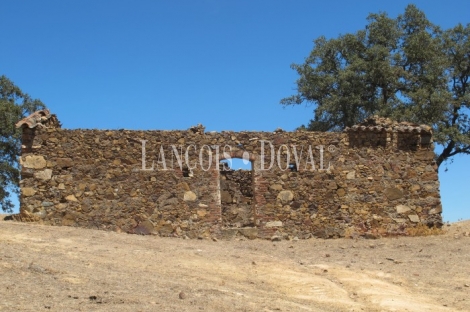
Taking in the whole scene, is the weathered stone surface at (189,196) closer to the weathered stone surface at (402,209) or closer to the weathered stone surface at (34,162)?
the weathered stone surface at (34,162)

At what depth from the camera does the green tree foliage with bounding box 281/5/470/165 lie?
24.1 meters

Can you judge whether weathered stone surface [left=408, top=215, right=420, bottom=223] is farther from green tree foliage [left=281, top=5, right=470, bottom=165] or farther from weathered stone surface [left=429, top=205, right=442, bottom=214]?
green tree foliage [left=281, top=5, right=470, bottom=165]

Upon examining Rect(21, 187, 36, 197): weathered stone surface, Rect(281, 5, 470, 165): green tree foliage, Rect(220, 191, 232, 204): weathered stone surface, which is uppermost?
Rect(281, 5, 470, 165): green tree foliage

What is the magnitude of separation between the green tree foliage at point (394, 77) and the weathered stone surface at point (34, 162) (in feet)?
44.4

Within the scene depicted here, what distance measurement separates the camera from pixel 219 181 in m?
15.1

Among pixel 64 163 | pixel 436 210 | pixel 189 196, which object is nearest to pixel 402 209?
pixel 436 210

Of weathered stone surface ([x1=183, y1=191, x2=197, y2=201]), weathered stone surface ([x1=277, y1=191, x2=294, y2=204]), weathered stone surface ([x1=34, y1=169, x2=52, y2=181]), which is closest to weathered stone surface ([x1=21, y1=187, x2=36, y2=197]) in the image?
weathered stone surface ([x1=34, y1=169, x2=52, y2=181])

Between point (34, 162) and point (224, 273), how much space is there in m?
6.90

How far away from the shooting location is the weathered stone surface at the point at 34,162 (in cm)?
1445

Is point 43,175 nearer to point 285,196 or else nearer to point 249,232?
point 249,232

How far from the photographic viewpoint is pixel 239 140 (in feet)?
49.8


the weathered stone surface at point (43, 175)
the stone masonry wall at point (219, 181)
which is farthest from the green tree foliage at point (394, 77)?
the weathered stone surface at point (43, 175)

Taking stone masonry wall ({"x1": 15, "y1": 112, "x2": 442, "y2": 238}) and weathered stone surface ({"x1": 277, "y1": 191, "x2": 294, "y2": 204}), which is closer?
stone masonry wall ({"x1": 15, "y1": 112, "x2": 442, "y2": 238})

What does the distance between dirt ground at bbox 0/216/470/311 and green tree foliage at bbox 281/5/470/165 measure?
32.4ft
